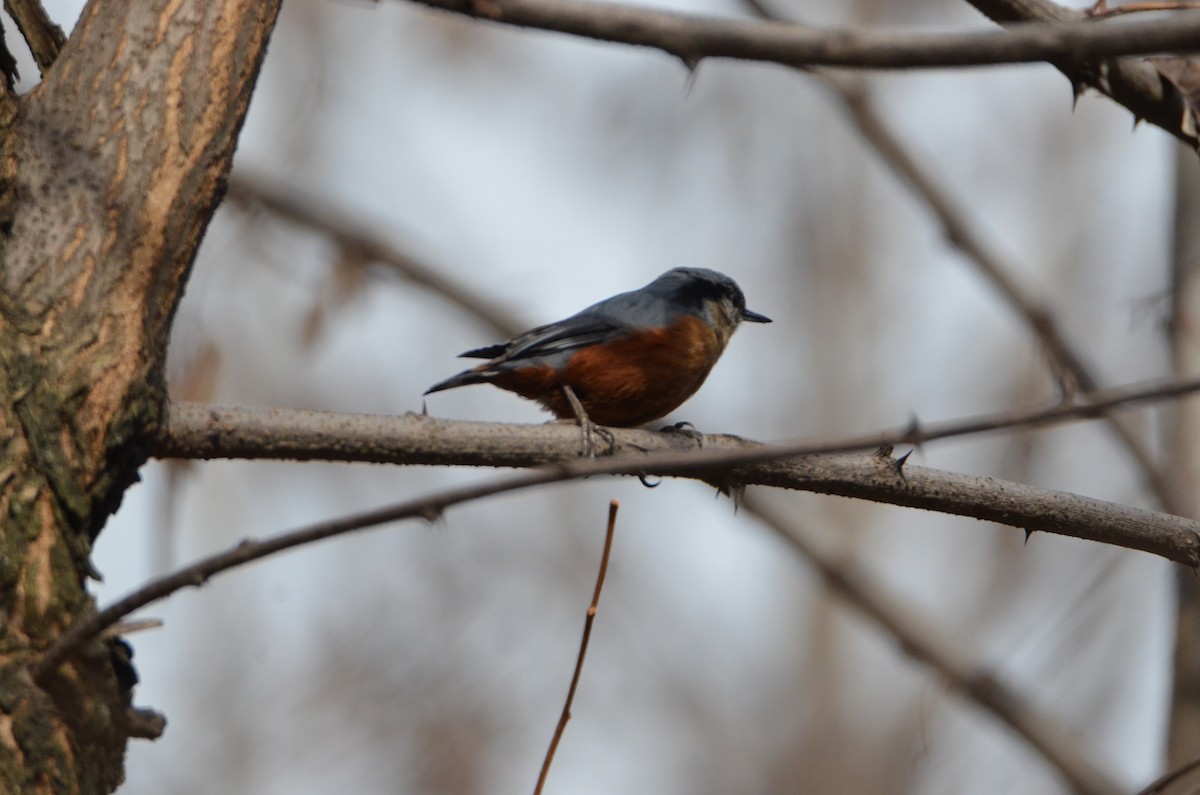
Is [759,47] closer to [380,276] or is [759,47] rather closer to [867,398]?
[380,276]

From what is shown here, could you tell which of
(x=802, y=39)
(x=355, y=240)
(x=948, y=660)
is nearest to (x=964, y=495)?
(x=802, y=39)

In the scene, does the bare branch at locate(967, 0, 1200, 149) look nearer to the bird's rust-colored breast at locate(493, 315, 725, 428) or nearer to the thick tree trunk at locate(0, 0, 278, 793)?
the thick tree trunk at locate(0, 0, 278, 793)

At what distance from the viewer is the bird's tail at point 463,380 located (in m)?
4.41

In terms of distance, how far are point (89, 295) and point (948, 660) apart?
462cm

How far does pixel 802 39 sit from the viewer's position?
1.62 metres

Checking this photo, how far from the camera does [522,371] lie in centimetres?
458

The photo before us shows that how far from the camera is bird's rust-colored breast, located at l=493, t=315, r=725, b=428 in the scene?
15.0 feet

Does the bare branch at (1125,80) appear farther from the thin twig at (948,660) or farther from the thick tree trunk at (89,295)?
the thin twig at (948,660)

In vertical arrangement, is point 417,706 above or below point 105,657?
above

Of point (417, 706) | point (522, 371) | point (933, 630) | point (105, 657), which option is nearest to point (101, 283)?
point (105, 657)

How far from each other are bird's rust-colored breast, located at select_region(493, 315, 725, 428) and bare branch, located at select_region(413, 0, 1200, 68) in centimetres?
297

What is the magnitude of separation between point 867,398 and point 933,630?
9393 mm

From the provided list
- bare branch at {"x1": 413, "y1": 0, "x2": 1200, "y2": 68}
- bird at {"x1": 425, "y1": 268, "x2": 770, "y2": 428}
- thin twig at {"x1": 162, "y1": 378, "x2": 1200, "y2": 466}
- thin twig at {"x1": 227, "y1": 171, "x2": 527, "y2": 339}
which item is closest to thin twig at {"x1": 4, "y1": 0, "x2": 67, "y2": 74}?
thin twig at {"x1": 162, "y1": 378, "x2": 1200, "y2": 466}

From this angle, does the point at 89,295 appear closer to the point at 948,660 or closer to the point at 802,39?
the point at 802,39
